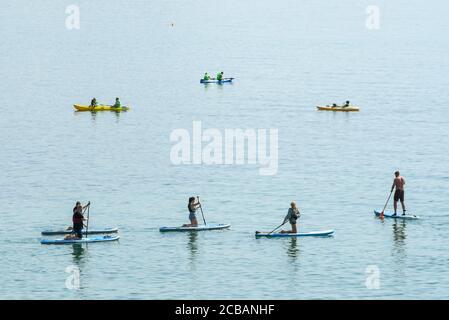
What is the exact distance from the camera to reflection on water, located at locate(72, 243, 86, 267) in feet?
203

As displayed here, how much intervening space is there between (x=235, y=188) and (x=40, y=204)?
15.5m

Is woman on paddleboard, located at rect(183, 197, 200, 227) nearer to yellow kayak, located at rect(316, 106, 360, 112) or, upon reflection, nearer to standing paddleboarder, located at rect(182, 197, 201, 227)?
standing paddleboarder, located at rect(182, 197, 201, 227)

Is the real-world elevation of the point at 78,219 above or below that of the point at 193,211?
below

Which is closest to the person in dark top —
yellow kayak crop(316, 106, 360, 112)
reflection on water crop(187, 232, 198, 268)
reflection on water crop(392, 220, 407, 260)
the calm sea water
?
the calm sea water

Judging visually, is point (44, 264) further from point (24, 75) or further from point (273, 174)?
point (24, 75)

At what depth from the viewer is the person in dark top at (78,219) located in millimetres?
62938

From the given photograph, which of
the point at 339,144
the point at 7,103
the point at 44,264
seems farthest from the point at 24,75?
the point at 44,264

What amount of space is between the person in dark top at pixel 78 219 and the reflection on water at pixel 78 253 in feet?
1.86

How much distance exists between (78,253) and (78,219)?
6.00ft

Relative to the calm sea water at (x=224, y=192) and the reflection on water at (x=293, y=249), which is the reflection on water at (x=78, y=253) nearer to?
the calm sea water at (x=224, y=192)

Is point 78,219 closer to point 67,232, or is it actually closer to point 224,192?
point 67,232

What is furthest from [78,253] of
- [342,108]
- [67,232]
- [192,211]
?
[342,108]

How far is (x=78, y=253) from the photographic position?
63.2m

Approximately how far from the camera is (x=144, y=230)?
229 ft
